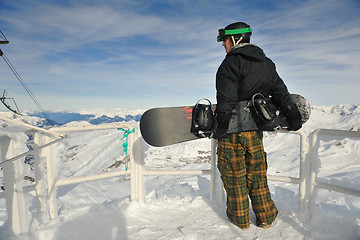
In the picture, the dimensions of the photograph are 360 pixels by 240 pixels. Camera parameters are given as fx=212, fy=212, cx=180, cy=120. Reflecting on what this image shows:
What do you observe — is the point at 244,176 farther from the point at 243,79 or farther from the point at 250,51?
the point at 250,51

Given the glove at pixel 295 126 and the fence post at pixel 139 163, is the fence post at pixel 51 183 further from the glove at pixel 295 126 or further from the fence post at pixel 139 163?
the glove at pixel 295 126

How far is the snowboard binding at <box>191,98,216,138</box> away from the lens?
2199 mm

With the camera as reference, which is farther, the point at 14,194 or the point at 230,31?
the point at 230,31

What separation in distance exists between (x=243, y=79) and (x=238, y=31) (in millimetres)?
561

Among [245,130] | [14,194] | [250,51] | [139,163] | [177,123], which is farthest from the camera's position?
[139,163]

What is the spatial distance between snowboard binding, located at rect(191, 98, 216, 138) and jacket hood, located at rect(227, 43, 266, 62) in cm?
59

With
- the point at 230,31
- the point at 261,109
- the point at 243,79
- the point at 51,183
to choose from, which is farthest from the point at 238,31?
the point at 51,183

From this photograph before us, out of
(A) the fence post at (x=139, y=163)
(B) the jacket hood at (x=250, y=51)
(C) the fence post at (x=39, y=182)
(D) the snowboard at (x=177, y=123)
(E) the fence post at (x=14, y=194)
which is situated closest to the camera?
(E) the fence post at (x=14, y=194)

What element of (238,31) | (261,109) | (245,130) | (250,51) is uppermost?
(238,31)

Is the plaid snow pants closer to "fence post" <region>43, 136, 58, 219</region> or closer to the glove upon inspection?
the glove

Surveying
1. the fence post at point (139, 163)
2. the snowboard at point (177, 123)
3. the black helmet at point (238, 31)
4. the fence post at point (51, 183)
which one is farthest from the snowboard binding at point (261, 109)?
the fence post at point (51, 183)

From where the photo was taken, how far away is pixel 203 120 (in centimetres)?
220

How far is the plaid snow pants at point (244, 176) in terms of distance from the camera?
89.5 inches

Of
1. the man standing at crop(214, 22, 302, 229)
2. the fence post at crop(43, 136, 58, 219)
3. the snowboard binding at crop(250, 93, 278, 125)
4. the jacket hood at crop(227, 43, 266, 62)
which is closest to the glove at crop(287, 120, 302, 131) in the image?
the man standing at crop(214, 22, 302, 229)
